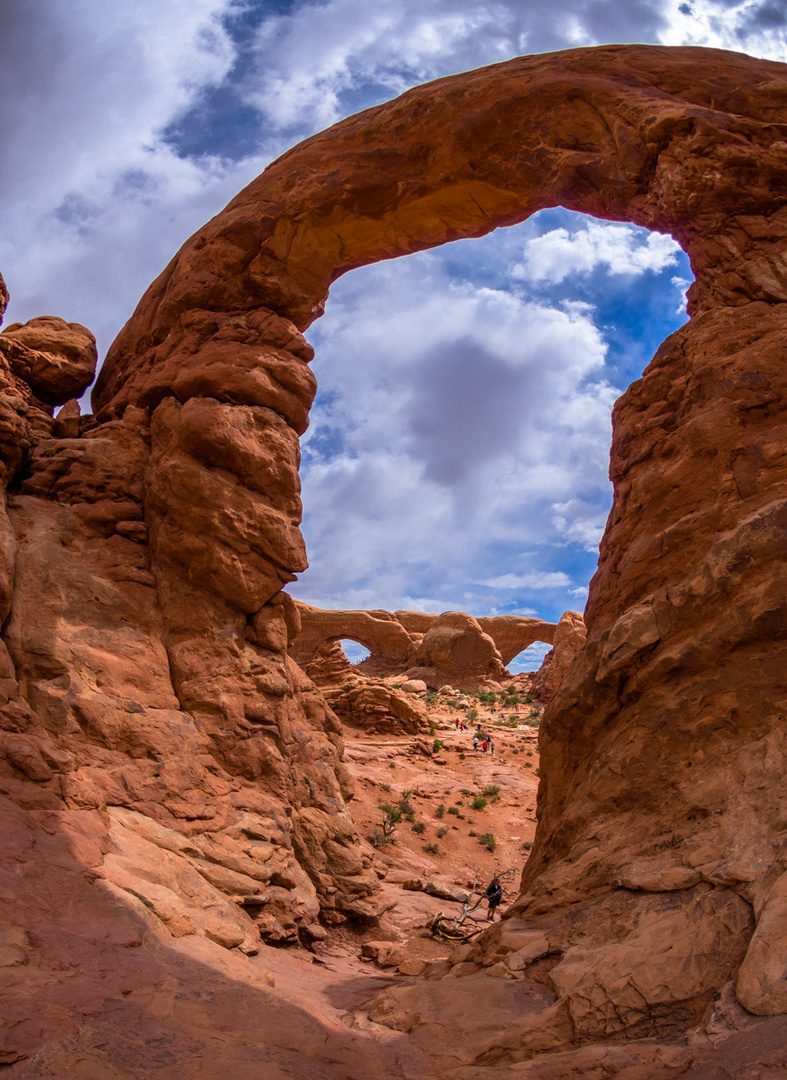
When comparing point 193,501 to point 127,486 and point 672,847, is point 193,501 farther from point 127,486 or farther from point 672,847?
point 672,847

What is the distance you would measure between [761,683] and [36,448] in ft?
26.8

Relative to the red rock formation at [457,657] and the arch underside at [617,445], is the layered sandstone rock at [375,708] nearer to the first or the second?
the red rock formation at [457,657]

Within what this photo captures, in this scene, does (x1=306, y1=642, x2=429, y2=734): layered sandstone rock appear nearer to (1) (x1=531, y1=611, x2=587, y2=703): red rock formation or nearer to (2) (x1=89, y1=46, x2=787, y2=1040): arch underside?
(1) (x1=531, y1=611, x2=587, y2=703): red rock formation

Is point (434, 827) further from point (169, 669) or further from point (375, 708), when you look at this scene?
point (169, 669)

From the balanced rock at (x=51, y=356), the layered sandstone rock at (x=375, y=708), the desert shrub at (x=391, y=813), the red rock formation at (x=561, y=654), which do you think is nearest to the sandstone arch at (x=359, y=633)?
the red rock formation at (x=561, y=654)

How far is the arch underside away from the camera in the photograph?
400cm

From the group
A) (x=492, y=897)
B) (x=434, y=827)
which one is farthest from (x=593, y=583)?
(x=434, y=827)

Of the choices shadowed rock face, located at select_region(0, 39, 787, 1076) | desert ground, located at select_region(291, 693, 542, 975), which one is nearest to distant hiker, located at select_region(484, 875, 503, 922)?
desert ground, located at select_region(291, 693, 542, 975)

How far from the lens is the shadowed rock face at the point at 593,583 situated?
4.00 meters

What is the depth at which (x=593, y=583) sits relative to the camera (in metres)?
6.88

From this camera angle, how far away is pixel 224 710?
739 cm

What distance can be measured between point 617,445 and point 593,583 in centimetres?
148

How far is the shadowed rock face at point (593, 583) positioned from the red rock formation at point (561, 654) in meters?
17.1

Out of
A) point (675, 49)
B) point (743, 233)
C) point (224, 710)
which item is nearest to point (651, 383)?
point (743, 233)
